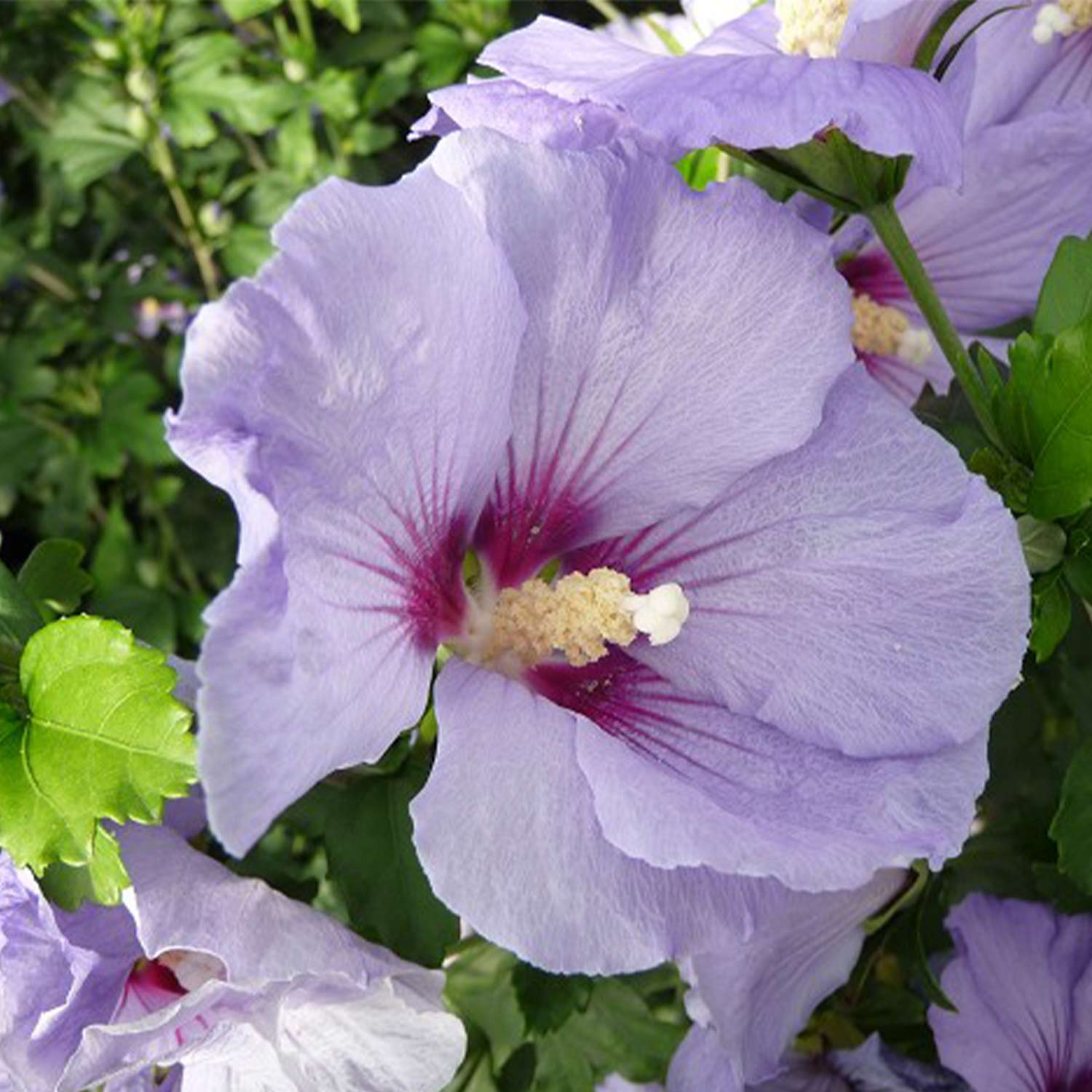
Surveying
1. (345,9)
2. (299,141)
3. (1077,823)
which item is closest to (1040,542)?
(1077,823)

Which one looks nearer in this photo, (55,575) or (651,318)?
(651,318)

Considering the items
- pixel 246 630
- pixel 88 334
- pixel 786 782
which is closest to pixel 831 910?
pixel 786 782

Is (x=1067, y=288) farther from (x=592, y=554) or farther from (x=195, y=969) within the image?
(x=195, y=969)

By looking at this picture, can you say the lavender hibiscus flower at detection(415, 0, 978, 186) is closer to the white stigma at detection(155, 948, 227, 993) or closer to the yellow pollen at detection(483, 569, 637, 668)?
the yellow pollen at detection(483, 569, 637, 668)

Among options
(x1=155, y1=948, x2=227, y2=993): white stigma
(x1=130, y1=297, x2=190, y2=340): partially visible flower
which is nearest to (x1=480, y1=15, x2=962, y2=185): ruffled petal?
(x1=155, y1=948, x2=227, y2=993): white stigma

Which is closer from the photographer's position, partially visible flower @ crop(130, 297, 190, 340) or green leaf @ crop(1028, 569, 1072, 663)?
green leaf @ crop(1028, 569, 1072, 663)

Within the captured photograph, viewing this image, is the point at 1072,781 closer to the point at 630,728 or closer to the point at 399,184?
the point at 630,728

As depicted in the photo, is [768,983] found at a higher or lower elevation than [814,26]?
lower
